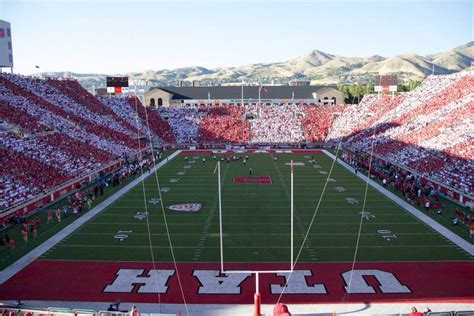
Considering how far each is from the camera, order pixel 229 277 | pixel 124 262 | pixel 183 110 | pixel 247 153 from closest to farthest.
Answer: pixel 229 277 < pixel 124 262 < pixel 247 153 < pixel 183 110

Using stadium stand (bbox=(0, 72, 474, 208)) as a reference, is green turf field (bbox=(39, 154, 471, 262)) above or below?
below

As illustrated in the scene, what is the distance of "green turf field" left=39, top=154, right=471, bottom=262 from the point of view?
15.8 meters

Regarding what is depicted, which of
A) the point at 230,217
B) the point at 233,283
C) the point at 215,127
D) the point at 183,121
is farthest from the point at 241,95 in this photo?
Result: the point at 233,283

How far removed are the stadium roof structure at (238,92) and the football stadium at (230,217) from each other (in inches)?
896

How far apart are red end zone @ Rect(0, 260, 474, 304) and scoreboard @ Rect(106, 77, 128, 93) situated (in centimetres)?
4583

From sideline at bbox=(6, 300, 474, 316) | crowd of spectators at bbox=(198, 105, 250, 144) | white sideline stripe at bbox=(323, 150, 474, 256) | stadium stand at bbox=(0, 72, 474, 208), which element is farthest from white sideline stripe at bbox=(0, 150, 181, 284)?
crowd of spectators at bbox=(198, 105, 250, 144)

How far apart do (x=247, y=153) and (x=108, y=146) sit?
46.0 ft

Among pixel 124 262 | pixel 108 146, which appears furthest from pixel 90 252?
pixel 108 146

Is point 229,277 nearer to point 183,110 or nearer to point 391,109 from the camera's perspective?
point 391,109

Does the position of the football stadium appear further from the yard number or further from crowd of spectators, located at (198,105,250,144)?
crowd of spectators, located at (198,105,250,144)

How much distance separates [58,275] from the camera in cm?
1405

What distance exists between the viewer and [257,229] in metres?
18.6

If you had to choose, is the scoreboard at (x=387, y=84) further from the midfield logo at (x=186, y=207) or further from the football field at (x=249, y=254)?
the midfield logo at (x=186, y=207)

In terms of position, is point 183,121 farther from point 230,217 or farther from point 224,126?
point 230,217
